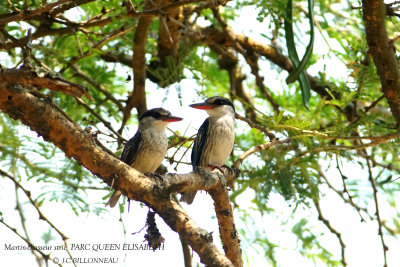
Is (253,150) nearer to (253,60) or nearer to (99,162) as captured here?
(99,162)

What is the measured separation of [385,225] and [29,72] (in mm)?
4442

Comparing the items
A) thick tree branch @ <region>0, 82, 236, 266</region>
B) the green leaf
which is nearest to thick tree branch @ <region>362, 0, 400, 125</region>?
the green leaf

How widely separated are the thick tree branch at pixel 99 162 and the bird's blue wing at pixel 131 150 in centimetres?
167

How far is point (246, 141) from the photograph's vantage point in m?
6.07

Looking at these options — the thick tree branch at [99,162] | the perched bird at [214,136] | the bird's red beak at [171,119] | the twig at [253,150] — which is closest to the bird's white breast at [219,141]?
the perched bird at [214,136]

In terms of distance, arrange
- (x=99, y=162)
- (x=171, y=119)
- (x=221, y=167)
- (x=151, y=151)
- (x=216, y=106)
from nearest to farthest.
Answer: (x=99, y=162) → (x=221, y=167) → (x=151, y=151) → (x=171, y=119) → (x=216, y=106)

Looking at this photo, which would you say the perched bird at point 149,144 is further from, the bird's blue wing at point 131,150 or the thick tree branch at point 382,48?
the thick tree branch at point 382,48

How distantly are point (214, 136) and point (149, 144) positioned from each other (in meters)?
0.63

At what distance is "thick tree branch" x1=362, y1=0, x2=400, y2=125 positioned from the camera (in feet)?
11.0

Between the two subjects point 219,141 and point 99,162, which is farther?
point 219,141

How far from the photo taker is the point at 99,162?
9.45 ft

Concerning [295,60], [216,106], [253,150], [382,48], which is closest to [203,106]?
[216,106]

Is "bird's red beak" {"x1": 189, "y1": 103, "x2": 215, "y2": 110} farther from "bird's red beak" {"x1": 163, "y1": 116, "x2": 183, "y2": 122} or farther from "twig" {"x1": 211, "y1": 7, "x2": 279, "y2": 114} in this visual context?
"twig" {"x1": 211, "y1": 7, "x2": 279, "y2": 114}

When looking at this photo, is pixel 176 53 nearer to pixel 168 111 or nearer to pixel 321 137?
pixel 168 111
